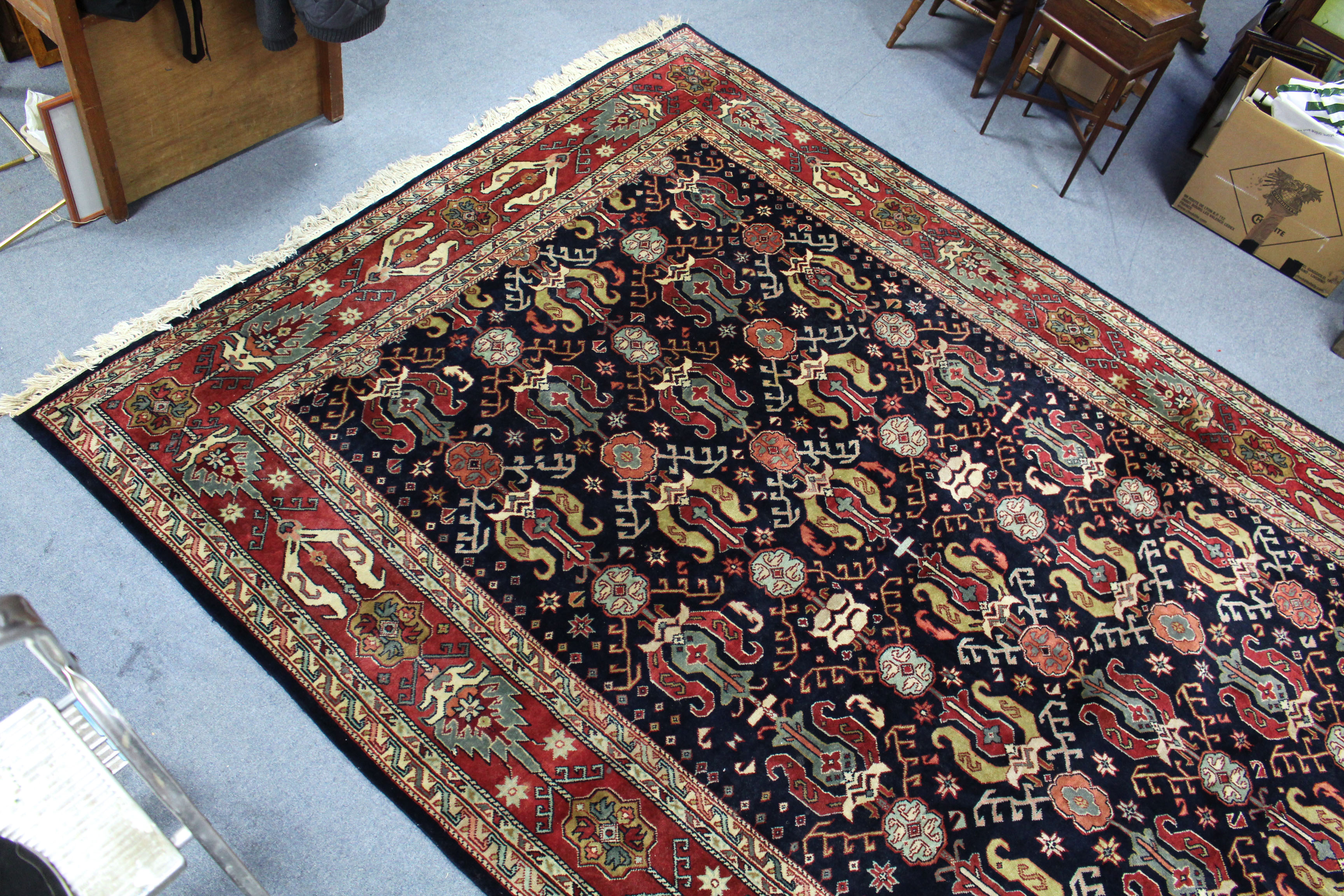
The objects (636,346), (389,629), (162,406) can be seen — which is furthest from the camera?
(636,346)

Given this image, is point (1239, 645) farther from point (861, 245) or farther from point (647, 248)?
point (647, 248)

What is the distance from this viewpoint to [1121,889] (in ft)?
6.89

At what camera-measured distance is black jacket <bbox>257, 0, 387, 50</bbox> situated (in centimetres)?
253

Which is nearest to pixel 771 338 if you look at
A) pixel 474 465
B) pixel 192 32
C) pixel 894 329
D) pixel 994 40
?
pixel 894 329

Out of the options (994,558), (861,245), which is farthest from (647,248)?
(994,558)

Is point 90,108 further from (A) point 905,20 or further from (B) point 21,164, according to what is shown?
(A) point 905,20

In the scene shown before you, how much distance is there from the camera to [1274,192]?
324 centimetres

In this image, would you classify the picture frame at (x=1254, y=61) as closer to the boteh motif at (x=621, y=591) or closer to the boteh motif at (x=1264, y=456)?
the boteh motif at (x=1264, y=456)

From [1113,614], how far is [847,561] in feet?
2.44

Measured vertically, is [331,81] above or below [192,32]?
below

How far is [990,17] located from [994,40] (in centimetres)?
13

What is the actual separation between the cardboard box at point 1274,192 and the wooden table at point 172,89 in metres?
3.09

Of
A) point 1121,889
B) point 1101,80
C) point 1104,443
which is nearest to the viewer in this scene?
point 1121,889

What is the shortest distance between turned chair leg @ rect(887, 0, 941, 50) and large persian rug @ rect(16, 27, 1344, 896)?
1.05 metres
